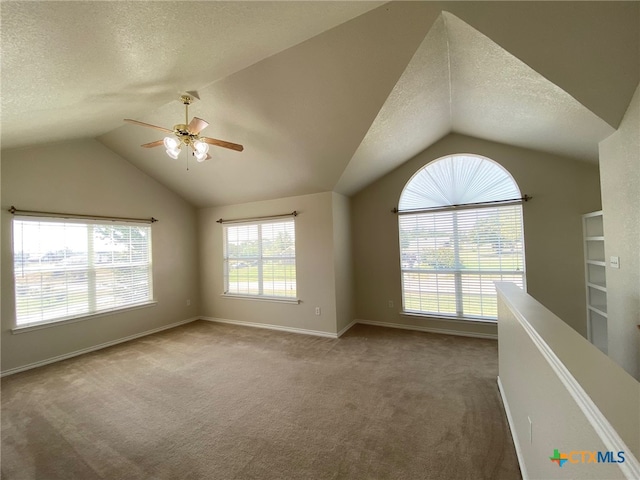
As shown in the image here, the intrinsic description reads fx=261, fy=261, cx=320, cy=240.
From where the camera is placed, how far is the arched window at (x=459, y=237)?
3.69 m

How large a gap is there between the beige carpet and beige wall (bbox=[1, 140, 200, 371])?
0.40m

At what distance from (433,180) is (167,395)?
439cm

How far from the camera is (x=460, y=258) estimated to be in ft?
13.0

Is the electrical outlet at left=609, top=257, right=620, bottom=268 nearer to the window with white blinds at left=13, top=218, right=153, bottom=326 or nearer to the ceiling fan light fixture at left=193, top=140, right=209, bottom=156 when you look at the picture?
the ceiling fan light fixture at left=193, top=140, right=209, bottom=156

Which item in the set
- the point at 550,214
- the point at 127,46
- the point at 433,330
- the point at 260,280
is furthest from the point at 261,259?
the point at 550,214

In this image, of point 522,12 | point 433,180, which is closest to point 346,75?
point 522,12

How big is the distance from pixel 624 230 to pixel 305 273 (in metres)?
3.54

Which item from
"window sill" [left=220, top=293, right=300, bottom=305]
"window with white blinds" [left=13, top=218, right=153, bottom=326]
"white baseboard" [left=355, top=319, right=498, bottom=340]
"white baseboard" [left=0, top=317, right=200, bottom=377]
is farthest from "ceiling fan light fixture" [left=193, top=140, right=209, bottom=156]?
"white baseboard" [left=355, top=319, right=498, bottom=340]

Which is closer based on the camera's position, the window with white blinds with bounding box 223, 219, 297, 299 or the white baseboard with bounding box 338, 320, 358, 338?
the white baseboard with bounding box 338, 320, 358, 338

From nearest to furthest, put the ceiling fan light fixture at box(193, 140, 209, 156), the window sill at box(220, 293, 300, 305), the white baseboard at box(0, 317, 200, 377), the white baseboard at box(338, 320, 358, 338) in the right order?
the ceiling fan light fixture at box(193, 140, 209, 156)
the white baseboard at box(0, 317, 200, 377)
the white baseboard at box(338, 320, 358, 338)
the window sill at box(220, 293, 300, 305)

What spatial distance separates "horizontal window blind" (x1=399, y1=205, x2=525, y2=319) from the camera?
369 cm

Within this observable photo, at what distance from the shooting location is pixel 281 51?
2.22 meters

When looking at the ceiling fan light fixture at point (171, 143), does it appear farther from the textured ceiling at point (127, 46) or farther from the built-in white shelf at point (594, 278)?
the built-in white shelf at point (594, 278)

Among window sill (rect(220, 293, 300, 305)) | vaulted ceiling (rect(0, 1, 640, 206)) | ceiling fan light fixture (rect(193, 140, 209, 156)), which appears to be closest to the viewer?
vaulted ceiling (rect(0, 1, 640, 206))
